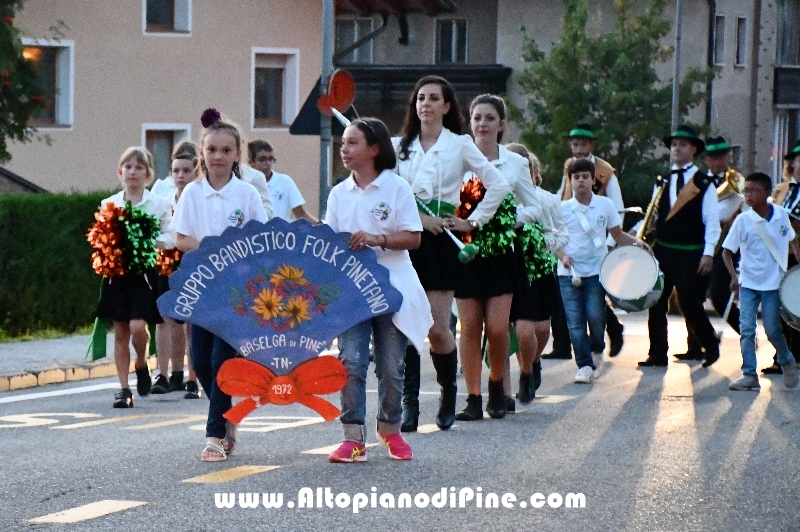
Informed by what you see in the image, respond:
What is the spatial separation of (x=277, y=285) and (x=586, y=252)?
6537mm

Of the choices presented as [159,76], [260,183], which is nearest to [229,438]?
[260,183]

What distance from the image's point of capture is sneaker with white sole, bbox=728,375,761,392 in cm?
Result: 1367

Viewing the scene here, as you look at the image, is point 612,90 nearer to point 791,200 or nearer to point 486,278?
point 791,200

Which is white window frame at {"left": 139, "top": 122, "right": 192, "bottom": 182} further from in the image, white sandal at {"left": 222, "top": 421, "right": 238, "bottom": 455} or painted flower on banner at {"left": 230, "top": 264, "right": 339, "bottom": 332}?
painted flower on banner at {"left": 230, "top": 264, "right": 339, "bottom": 332}

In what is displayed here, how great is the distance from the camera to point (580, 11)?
38188mm

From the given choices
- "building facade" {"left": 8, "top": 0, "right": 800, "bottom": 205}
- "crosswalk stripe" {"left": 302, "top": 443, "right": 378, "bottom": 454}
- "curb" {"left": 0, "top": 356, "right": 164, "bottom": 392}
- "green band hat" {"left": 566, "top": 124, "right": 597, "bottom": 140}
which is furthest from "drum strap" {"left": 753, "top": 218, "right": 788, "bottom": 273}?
"building facade" {"left": 8, "top": 0, "right": 800, "bottom": 205}

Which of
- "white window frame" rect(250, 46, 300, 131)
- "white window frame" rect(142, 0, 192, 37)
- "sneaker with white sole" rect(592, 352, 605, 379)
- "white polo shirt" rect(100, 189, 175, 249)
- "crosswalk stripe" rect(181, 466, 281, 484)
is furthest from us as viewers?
"white window frame" rect(250, 46, 300, 131)

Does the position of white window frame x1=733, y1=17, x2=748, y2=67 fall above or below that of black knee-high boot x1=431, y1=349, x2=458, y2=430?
above

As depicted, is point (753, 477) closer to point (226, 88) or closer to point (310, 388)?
point (310, 388)

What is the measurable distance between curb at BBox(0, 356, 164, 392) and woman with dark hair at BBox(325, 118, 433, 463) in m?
5.91

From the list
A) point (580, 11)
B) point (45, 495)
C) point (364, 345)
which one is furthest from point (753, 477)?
point (580, 11)

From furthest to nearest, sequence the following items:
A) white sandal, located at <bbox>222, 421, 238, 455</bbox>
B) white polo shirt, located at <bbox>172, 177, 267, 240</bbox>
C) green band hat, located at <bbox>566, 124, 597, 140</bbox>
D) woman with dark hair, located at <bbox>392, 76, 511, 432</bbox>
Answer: green band hat, located at <bbox>566, 124, 597, 140</bbox> → woman with dark hair, located at <bbox>392, 76, 511, 432</bbox> → white sandal, located at <bbox>222, 421, 238, 455</bbox> → white polo shirt, located at <bbox>172, 177, 267, 240</bbox>

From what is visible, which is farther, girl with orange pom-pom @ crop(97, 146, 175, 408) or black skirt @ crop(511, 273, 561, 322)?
girl with orange pom-pom @ crop(97, 146, 175, 408)

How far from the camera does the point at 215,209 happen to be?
9.25 metres
